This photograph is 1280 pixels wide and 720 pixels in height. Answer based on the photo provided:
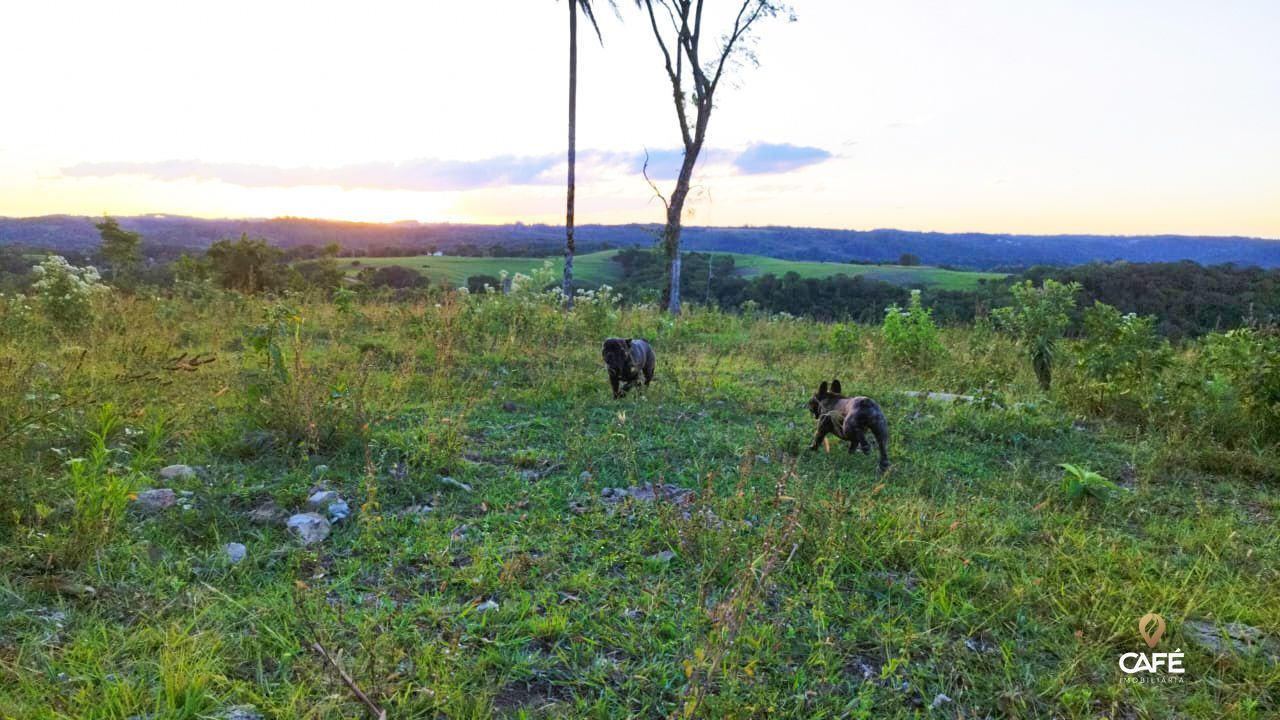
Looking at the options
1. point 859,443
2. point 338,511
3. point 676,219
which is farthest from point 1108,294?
point 338,511

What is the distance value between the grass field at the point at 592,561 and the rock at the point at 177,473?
85 millimetres

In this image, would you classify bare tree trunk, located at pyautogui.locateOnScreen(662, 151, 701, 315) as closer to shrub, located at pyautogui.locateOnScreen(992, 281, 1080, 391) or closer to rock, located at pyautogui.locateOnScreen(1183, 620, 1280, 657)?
shrub, located at pyautogui.locateOnScreen(992, 281, 1080, 391)

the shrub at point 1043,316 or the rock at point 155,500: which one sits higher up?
the shrub at point 1043,316

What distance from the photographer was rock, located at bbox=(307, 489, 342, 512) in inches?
156

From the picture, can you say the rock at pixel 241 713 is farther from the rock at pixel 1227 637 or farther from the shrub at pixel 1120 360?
the shrub at pixel 1120 360

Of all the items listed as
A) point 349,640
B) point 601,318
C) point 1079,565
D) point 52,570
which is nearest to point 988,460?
point 1079,565

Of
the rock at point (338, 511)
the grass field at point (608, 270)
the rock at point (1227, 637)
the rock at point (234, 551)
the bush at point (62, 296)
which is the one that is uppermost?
the grass field at point (608, 270)

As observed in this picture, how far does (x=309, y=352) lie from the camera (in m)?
8.63

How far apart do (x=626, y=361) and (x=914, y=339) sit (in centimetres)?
490

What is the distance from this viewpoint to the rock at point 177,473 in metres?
4.23

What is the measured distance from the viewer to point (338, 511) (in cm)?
392

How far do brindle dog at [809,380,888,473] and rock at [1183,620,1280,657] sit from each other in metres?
2.24

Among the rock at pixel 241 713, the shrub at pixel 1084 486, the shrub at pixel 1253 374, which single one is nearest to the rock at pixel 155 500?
the rock at pixel 241 713

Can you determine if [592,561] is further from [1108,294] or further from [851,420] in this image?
[1108,294]
